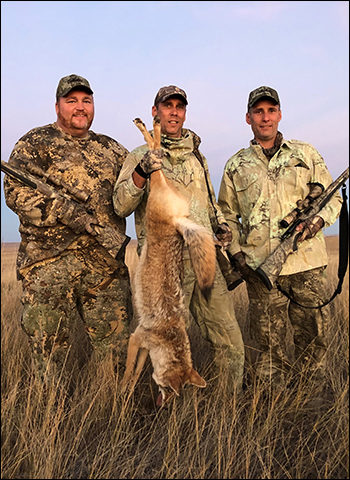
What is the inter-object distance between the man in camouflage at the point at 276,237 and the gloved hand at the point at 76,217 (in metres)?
1.79

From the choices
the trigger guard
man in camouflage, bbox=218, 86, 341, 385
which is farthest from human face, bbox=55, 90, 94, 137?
the trigger guard

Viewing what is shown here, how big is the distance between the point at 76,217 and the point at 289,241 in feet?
8.40

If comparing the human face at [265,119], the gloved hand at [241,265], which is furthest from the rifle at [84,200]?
the human face at [265,119]

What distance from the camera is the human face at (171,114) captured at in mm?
4660

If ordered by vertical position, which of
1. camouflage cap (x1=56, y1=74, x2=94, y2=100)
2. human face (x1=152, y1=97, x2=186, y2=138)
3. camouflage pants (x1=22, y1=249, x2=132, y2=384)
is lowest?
camouflage pants (x1=22, y1=249, x2=132, y2=384)

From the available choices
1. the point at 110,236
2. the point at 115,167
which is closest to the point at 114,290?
the point at 110,236

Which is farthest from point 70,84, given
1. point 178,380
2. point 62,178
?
point 178,380

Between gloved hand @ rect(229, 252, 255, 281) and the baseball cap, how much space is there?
2.00 metres

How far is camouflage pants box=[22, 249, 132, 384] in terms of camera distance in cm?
459

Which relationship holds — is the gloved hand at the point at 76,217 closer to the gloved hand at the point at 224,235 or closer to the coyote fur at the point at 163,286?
the coyote fur at the point at 163,286

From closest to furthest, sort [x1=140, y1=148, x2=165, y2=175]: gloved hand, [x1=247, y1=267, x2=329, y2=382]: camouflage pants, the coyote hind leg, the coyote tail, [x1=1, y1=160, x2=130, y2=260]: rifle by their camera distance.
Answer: the coyote tail < [x1=140, y1=148, x2=165, y2=175]: gloved hand < the coyote hind leg < [x1=1, y1=160, x2=130, y2=260]: rifle < [x1=247, y1=267, x2=329, y2=382]: camouflage pants

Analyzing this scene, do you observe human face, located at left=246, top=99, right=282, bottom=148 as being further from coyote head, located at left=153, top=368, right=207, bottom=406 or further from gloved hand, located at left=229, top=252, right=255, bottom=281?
coyote head, located at left=153, top=368, right=207, bottom=406

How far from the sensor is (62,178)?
473 centimetres

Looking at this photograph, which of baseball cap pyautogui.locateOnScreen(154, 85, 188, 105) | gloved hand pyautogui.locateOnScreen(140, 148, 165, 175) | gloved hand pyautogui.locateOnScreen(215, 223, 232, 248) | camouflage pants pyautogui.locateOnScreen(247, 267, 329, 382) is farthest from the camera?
camouflage pants pyautogui.locateOnScreen(247, 267, 329, 382)
